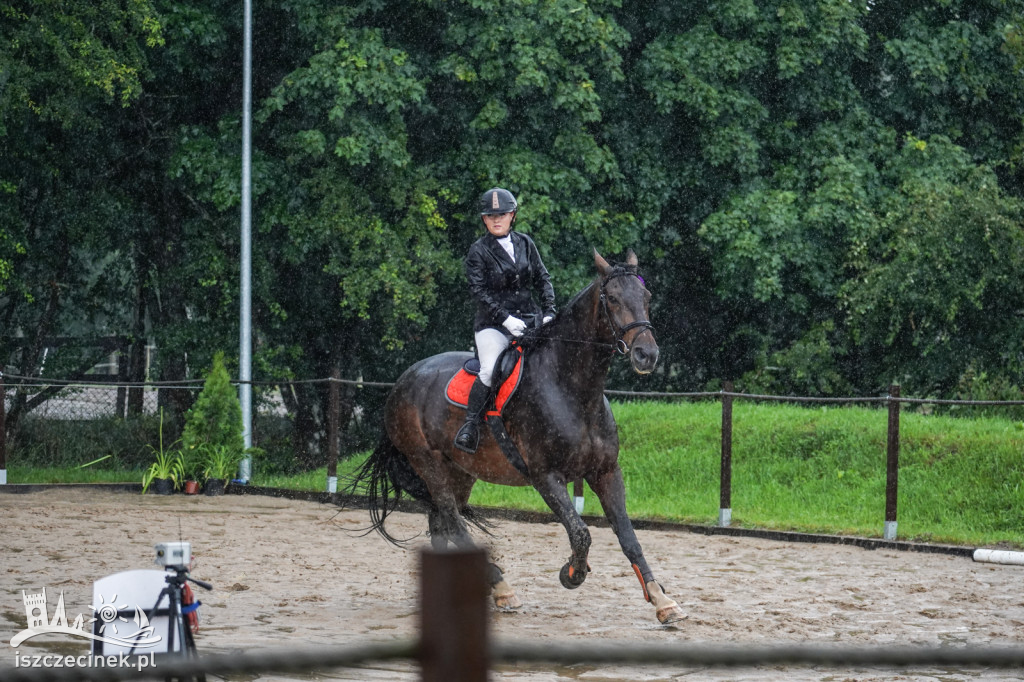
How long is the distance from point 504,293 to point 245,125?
12057 millimetres

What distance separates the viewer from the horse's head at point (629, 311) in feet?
28.5

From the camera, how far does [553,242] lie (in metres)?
24.3

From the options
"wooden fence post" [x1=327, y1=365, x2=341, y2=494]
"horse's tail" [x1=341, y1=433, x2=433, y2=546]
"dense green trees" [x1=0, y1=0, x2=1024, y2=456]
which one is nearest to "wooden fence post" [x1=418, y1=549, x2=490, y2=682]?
"horse's tail" [x1=341, y1=433, x2=433, y2=546]

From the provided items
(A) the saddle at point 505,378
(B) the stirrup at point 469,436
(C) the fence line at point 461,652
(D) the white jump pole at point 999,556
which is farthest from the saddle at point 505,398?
(C) the fence line at point 461,652

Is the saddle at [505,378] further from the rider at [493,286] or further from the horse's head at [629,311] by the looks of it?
the horse's head at [629,311]

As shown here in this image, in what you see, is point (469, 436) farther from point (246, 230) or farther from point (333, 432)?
point (246, 230)

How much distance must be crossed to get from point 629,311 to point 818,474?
32.5 ft

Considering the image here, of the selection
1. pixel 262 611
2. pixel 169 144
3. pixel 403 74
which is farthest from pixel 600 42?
pixel 262 611

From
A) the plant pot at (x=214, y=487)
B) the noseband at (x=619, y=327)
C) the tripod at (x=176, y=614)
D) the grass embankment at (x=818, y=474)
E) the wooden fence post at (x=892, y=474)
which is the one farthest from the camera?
the plant pot at (x=214, y=487)

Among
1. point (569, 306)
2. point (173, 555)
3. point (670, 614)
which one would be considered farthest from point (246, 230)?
A: point (173, 555)

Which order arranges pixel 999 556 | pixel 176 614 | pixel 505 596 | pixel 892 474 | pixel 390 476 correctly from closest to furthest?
pixel 176 614
pixel 505 596
pixel 390 476
pixel 999 556
pixel 892 474

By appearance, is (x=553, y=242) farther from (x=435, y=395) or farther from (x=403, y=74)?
(x=435, y=395)

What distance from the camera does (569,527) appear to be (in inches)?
359

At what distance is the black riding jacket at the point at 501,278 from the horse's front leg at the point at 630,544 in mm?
1447
